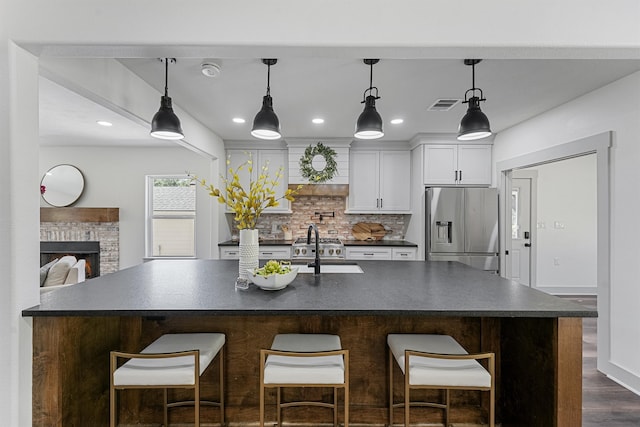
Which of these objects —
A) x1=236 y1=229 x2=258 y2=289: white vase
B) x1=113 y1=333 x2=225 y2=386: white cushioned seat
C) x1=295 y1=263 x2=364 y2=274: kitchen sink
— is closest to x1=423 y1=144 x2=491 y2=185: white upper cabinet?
x1=295 y1=263 x2=364 y2=274: kitchen sink

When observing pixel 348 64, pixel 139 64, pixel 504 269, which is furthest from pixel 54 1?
pixel 504 269

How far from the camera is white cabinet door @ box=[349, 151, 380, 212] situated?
16.4 ft

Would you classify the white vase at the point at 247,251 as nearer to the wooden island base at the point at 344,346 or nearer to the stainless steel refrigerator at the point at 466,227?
the wooden island base at the point at 344,346

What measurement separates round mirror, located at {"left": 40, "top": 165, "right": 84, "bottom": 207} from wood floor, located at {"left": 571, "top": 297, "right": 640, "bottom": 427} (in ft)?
21.4

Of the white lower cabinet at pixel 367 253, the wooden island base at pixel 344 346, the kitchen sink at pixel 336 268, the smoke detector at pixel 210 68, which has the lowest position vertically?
the wooden island base at pixel 344 346

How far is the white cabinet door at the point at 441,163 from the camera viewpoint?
15.0 ft

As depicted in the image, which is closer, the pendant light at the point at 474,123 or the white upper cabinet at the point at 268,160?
the pendant light at the point at 474,123

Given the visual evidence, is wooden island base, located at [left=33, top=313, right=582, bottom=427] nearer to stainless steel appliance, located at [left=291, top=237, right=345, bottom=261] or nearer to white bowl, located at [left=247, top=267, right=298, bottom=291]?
white bowl, located at [left=247, top=267, right=298, bottom=291]

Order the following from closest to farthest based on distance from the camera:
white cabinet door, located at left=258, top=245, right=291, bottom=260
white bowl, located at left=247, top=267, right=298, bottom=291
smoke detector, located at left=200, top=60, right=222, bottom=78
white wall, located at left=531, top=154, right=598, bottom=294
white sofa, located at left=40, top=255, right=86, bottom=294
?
white bowl, located at left=247, top=267, right=298, bottom=291
smoke detector, located at left=200, top=60, right=222, bottom=78
white sofa, located at left=40, top=255, right=86, bottom=294
white cabinet door, located at left=258, top=245, right=291, bottom=260
white wall, located at left=531, top=154, right=598, bottom=294

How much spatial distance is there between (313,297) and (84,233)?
196 inches

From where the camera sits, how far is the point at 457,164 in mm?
4605

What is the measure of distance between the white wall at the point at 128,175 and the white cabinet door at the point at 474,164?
12.5 ft

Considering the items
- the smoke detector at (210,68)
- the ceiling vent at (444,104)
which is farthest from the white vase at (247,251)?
the ceiling vent at (444,104)

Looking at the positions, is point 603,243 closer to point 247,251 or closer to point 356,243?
point 356,243
